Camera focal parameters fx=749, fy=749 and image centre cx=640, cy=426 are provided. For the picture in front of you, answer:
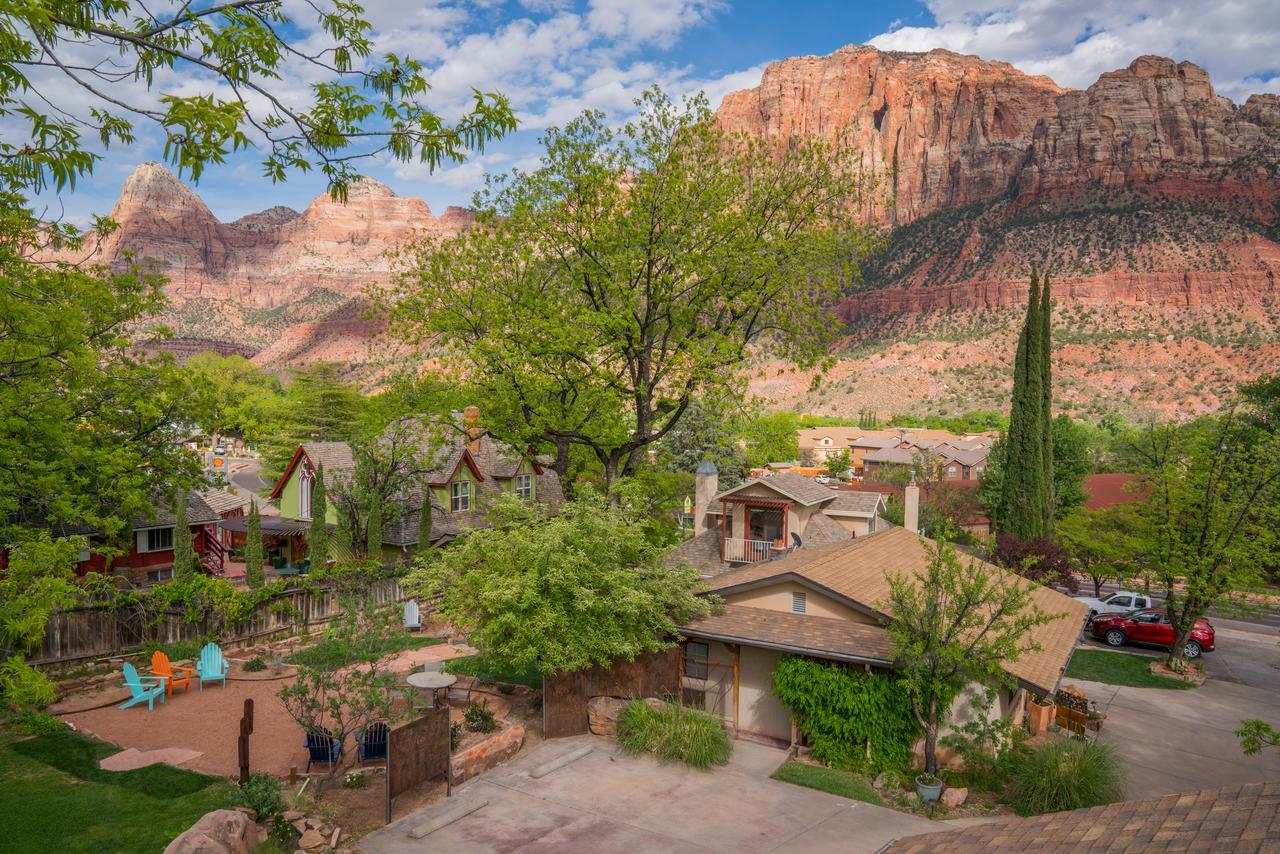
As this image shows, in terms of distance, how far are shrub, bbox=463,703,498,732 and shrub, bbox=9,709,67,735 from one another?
775 cm

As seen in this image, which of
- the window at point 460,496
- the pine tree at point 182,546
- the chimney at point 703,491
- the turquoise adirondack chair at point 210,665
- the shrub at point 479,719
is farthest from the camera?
the window at point 460,496

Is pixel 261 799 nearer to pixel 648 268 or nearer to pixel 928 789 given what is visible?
pixel 928 789

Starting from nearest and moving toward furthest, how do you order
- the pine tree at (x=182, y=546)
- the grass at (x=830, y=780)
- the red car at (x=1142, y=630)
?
the grass at (x=830, y=780), the red car at (x=1142, y=630), the pine tree at (x=182, y=546)

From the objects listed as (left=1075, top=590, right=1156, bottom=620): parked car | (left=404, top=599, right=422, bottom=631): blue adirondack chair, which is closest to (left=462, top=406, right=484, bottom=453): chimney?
(left=404, top=599, right=422, bottom=631): blue adirondack chair

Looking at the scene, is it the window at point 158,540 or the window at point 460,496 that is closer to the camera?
the window at point 158,540

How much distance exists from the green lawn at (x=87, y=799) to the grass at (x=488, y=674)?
23.8 feet

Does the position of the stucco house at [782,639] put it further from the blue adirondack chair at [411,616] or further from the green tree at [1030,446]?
the green tree at [1030,446]

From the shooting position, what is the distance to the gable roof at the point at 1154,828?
5.22 meters

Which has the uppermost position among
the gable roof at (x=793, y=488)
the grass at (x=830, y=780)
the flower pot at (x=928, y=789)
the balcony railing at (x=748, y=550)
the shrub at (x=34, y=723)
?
the gable roof at (x=793, y=488)

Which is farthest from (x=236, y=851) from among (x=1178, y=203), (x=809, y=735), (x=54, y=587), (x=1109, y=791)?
(x=1178, y=203)

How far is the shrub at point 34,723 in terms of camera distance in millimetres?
14047

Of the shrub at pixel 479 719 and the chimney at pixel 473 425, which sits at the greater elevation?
the chimney at pixel 473 425

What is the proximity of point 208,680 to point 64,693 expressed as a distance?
286cm

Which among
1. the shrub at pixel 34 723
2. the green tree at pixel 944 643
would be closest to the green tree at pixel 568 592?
the green tree at pixel 944 643
